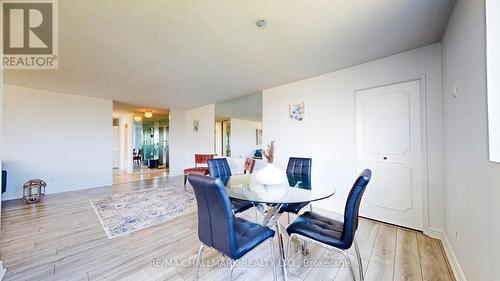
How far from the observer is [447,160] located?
2.09 meters

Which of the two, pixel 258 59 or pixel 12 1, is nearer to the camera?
pixel 12 1

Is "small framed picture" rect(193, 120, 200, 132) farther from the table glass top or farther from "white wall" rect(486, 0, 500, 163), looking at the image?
"white wall" rect(486, 0, 500, 163)

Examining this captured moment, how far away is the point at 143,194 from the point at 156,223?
6.06 feet

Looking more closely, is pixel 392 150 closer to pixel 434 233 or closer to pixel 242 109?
pixel 434 233

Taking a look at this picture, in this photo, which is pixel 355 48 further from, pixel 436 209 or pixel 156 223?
pixel 156 223

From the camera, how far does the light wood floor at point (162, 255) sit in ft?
5.46

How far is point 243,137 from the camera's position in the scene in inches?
200

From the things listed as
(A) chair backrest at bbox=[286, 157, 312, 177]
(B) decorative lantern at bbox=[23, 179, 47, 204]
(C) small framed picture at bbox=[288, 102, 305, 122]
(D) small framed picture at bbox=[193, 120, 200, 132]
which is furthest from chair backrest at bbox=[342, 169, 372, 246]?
(D) small framed picture at bbox=[193, 120, 200, 132]

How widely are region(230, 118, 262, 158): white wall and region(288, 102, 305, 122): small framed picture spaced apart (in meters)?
0.91

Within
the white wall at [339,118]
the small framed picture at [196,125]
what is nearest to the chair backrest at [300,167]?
the white wall at [339,118]

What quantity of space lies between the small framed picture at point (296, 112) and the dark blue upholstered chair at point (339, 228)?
2290mm

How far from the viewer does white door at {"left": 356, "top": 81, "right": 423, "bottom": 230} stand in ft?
8.21

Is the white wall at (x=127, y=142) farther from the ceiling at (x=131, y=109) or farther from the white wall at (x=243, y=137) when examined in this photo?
the white wall at (x=243, y=137)

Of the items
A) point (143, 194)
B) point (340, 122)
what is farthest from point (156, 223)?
point (340, 122)
